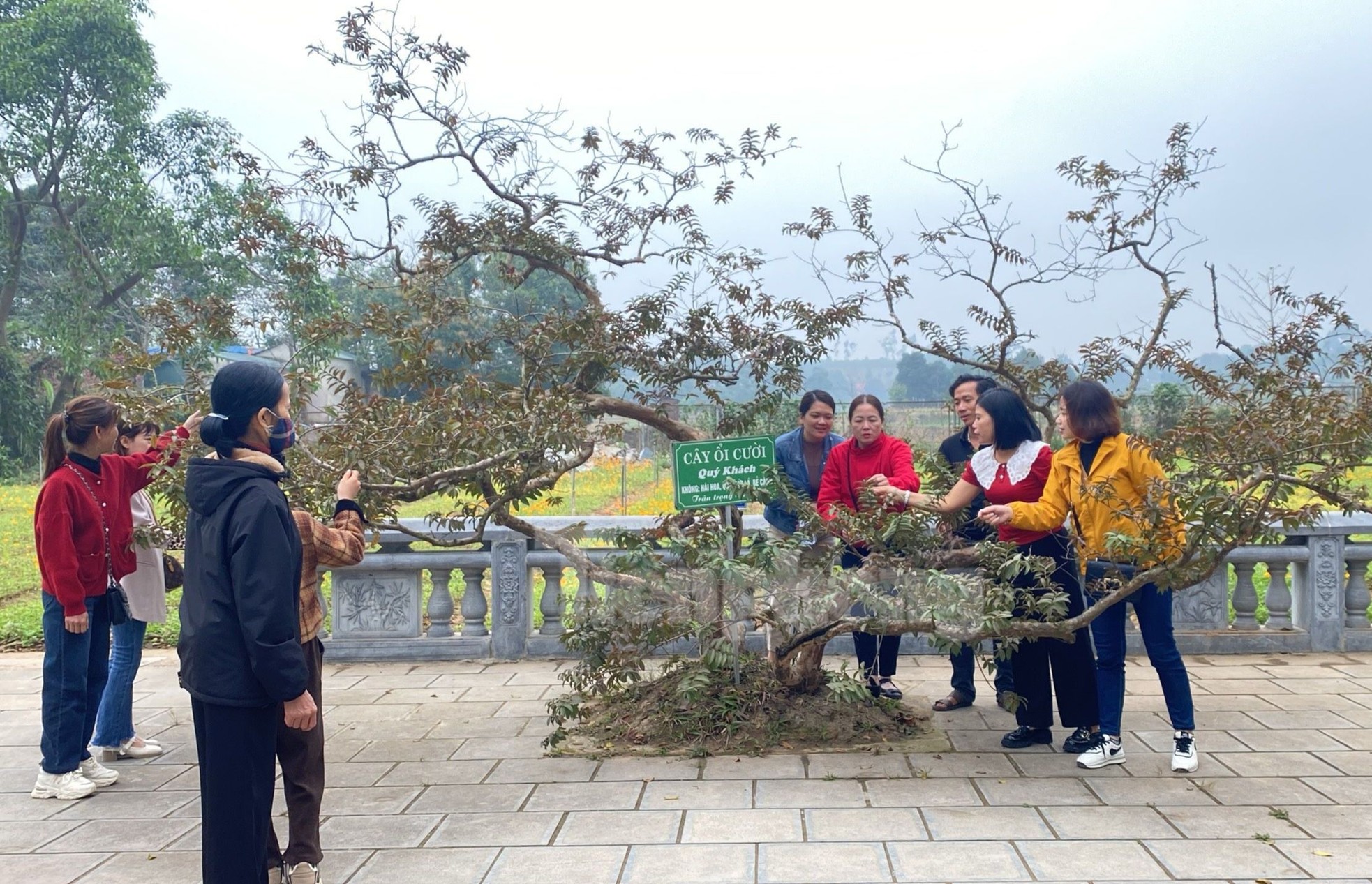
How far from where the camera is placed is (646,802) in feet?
14.0

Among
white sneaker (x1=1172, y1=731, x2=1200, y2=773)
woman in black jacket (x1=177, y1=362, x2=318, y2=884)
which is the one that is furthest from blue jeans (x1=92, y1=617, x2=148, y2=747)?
white sneaker (x1=1172, y1=731, x2=1200, y2=773)

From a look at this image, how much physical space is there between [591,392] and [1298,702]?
4.04 m

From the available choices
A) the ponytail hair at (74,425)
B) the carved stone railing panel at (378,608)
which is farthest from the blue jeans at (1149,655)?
the ponytail hair at (74,425)

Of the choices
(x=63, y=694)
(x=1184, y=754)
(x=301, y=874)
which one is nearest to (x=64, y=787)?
(x=63, y=694)

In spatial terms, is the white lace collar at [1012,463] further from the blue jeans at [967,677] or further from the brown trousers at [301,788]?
the brown trousers at [301,788]

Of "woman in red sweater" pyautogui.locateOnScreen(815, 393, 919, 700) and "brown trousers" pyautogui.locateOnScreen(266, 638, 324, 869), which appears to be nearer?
"brown trousers" pyautogui.locateOnScreen(266, 638, 324, 869)

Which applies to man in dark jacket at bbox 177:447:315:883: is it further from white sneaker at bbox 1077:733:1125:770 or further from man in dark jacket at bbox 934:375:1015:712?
man in dark jacket at bbox 934:375:1015:712

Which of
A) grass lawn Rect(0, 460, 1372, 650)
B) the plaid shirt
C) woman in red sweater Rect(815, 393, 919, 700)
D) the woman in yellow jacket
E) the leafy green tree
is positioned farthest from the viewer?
the leafy green tree

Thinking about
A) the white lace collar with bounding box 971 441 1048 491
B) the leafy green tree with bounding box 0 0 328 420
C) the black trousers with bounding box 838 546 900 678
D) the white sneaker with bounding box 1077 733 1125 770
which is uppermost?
the leafy green tree with bounding box 0 0 328 420

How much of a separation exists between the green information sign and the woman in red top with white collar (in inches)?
30.9

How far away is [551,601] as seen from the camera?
275 inches

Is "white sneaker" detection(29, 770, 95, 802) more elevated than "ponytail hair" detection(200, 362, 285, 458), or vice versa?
"ponytail hair" detection(200, 362, 285, 458)

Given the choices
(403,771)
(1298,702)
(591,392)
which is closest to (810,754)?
(403,771)

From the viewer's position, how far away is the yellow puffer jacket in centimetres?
Result: 424
